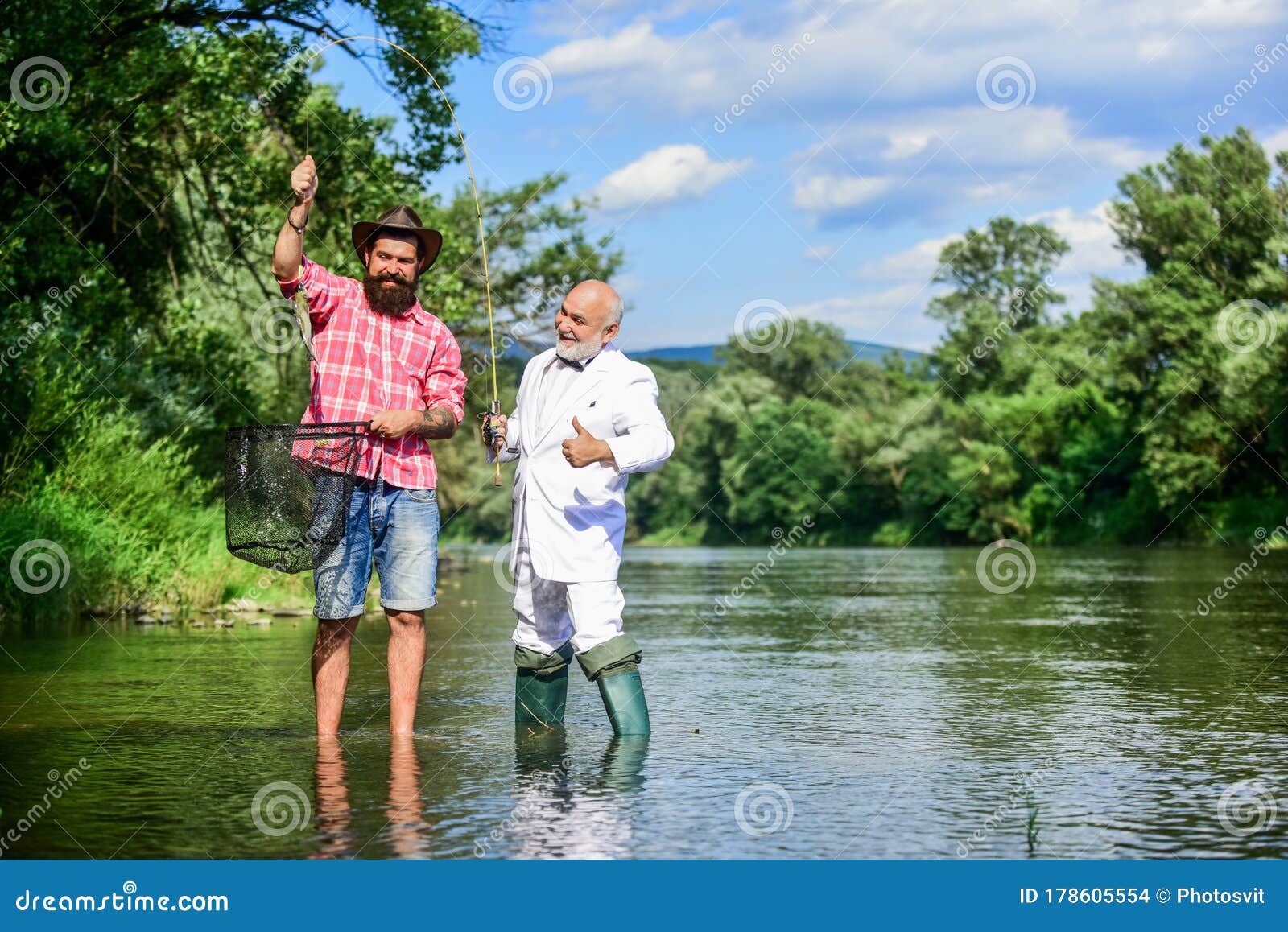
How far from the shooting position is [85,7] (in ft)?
53.5

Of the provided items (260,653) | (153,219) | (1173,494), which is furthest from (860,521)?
(260,653)

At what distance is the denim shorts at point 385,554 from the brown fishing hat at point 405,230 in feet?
3.40

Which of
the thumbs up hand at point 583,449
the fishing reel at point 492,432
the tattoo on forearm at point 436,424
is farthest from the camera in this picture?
the fishing reel at point 492,432

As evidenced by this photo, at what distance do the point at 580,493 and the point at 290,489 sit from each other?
4.04ft

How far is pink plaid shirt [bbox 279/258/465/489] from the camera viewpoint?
267 inches

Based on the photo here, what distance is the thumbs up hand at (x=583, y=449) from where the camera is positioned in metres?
6.44

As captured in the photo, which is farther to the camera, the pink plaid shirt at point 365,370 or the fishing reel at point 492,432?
the fishing reel at point 492,432

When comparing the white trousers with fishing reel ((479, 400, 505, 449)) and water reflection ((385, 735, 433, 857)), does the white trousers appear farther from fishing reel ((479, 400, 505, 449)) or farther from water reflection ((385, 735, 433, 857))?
water reflection ((385, 735, 433, 857))

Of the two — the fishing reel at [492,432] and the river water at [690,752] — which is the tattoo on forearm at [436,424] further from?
the river water at [690,752]

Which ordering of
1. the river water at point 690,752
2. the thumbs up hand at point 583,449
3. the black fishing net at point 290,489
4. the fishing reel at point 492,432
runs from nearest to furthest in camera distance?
the river water at point 690,752 < the thumbs up hand at point 583,449 < the black fishing net at point 290,489 < the fishing reel at point 492,432

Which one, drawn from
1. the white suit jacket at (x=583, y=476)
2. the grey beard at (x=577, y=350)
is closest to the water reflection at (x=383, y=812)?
the white suit jacket at (x=583, y=476)

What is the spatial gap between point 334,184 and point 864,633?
964 cm

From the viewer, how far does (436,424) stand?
6.76 m
